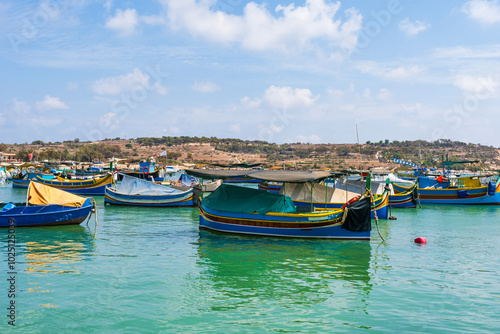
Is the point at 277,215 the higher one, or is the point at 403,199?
the point at 277,215

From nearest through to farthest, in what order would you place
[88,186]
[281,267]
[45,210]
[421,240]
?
[281,267] < [421,240] < [45,210] < [88,186]

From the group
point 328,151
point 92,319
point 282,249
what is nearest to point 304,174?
point 282,249

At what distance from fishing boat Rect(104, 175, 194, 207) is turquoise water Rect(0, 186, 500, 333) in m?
14.0

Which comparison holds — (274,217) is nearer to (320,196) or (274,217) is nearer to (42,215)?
(320,196)

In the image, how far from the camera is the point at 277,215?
75.0ft

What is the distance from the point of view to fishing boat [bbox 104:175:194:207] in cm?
3975

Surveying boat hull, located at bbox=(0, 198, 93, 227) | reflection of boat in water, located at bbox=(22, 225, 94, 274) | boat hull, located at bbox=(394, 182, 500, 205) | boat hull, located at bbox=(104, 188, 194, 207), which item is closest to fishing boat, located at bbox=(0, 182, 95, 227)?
boat hull, located at bbox=(0, 198, 93, 227)

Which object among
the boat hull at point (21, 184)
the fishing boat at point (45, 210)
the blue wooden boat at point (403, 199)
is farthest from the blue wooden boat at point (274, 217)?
the boat hull at point (21, 184)

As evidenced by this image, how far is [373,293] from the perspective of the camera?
1445 centimetres

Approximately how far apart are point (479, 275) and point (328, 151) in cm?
16314

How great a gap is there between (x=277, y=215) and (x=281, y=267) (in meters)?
5.47

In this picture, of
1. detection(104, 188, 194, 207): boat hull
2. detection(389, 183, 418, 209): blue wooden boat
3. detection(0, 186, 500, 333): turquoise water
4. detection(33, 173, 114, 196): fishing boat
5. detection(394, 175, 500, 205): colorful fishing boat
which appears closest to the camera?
detection(0, 186, 500, 333): turquoise water

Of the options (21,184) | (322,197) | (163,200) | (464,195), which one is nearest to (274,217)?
(322,197)

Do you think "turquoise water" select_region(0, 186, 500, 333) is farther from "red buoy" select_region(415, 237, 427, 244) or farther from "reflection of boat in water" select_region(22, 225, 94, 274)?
"red buoy" select_region(415, 237, 427, 244)
